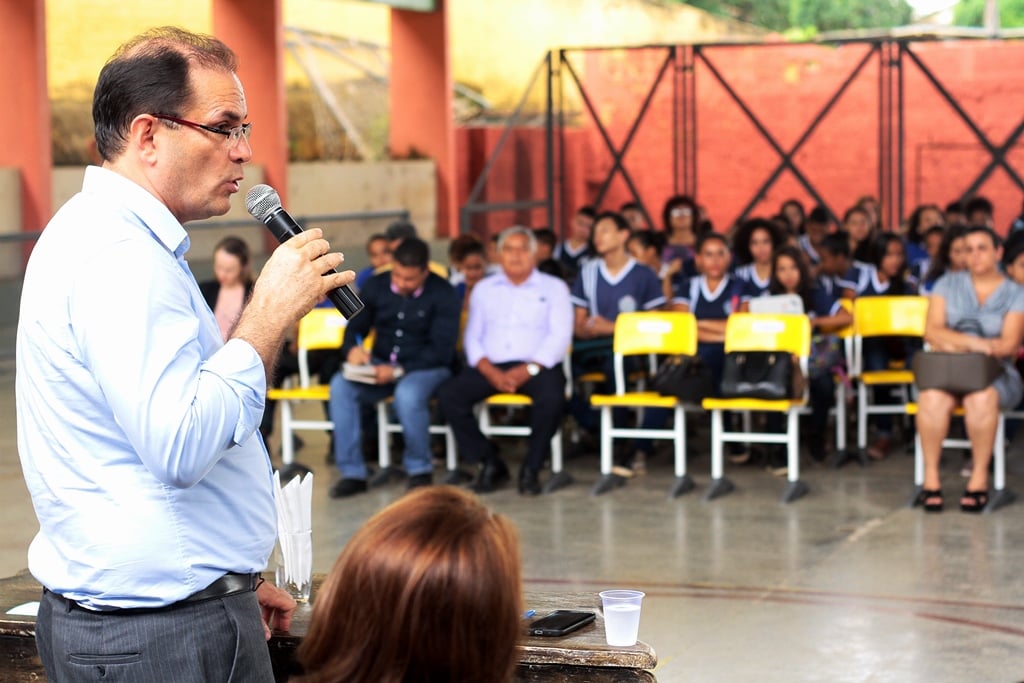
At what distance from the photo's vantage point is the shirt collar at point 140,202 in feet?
6.71

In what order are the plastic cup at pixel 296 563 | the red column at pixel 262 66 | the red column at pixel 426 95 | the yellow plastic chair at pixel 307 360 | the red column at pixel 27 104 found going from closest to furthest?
the plastic cup at pixel 296 563 < the yellow plastic chair at pixel 307 360 < the red column at pixel 27 104 < the red column at pixel 262 66 < the red column at pixel 426 95

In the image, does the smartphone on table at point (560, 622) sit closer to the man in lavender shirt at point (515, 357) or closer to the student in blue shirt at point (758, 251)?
the man in lavender shirt at point (515, 357)

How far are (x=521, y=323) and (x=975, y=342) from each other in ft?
7.14

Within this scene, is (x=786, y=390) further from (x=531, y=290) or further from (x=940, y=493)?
(x=531, y=290)

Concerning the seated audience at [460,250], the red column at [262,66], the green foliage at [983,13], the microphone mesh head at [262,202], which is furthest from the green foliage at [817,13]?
the microphone mesh head at [262,202]

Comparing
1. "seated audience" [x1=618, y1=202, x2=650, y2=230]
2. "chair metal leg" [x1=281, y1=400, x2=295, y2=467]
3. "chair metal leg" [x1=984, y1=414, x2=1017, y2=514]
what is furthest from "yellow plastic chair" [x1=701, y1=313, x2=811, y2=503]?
"seated audience" [x1=618, y1=202, x2=650, y2=230]

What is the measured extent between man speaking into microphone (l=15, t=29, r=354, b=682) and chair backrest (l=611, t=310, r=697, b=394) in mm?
5405

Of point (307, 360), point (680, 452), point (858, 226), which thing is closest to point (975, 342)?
point (680, 452)

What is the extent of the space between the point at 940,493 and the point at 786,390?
83 cm

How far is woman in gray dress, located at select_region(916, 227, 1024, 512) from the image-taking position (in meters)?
6.64

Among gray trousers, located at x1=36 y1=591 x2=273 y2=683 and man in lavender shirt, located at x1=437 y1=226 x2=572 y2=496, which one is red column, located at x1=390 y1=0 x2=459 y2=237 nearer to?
man in lavender shirt, located at x1=437 y1=226 x2=572 y2=496

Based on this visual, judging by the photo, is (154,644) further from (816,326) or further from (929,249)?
(929,249)

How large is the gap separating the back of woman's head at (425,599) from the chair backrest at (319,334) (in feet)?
20.6

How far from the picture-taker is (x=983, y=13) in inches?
1471
